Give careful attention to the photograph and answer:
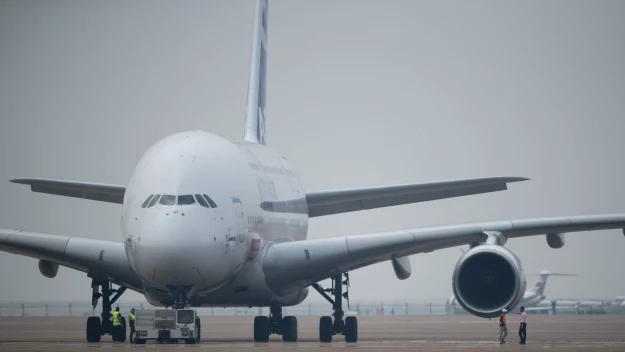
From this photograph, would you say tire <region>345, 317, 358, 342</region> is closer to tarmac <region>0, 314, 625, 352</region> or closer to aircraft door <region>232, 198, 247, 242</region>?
tarmac <region>0, 314, 625, 352</region>

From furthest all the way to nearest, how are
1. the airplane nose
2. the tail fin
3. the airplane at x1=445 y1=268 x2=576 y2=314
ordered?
the airplane at x1=445 y1=268 x2=576 y2=314, the tail fin, the airplane nose

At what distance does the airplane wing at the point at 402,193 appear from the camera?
30.7m

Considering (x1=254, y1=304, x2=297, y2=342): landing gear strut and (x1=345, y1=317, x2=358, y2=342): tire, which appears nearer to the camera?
(x1=345, y1=317, x2=358, y2=342): tire

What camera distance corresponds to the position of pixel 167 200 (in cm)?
2555

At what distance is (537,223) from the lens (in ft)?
94.5

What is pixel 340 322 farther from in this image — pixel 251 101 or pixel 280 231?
pixel 251 101

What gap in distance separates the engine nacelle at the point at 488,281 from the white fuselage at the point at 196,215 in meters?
4.83

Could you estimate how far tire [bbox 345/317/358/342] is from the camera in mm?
30969

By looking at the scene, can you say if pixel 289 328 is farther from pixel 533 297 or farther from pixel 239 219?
pixel 533 297

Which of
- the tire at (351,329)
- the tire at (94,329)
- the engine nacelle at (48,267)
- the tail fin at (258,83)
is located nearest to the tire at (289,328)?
the tire at (351,329)

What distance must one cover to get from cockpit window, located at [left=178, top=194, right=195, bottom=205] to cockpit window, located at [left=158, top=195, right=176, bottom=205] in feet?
0.42

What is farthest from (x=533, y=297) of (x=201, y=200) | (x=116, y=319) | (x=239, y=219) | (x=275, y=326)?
(x=201, y=200)

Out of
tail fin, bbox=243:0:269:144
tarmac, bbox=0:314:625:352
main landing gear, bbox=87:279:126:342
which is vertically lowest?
tarmac, bbox=0:314:625:352

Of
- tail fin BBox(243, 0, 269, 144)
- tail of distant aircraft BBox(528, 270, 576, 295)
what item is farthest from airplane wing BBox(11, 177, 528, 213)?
tail of distant aircraft BBox(528, 270, 576, 295)
